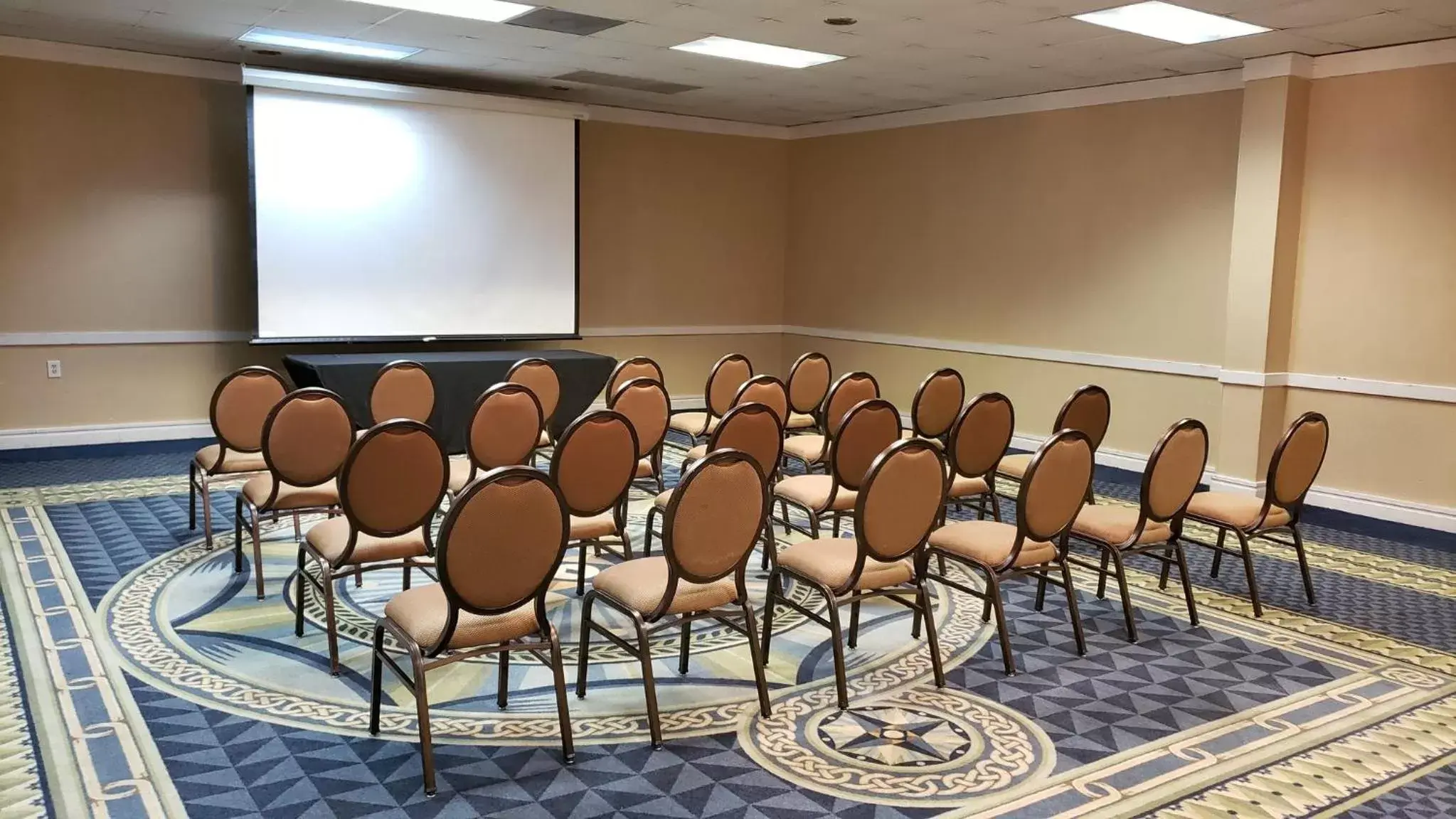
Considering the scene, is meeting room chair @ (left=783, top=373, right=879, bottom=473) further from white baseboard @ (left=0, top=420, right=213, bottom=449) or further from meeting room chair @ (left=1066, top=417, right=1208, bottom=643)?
white baseboard @ (left=0, top=420, right=213, bottom=449)

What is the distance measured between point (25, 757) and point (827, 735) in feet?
8.19

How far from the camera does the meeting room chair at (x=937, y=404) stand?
6.50m

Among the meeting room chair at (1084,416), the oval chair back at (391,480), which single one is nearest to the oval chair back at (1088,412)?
the meeting room chair at (1084,416)

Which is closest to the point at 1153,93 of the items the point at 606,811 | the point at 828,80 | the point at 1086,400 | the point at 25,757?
the point at 828,80

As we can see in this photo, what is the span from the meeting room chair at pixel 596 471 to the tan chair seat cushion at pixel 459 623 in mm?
1024

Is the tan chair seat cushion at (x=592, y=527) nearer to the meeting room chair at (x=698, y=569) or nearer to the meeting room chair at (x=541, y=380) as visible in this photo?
the meeting room chair at (x=698, y=569)

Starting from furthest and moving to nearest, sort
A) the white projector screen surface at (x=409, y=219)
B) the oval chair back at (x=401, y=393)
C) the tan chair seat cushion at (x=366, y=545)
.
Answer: the white projector screen surface at (x=409, y=219) < the oval chair back at (x=401, y=393) < the tan chair seat cushion at (x=366, y=545)

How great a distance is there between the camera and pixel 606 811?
3.12 metres

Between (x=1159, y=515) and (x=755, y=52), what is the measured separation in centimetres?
463

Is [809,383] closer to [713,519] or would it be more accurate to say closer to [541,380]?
[541,380]

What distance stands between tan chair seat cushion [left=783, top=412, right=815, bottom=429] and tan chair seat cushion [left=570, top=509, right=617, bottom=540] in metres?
3.04

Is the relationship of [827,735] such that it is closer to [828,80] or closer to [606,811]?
[606,811]

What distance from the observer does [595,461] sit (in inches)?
179

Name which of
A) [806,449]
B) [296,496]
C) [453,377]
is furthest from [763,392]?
[453,377]
